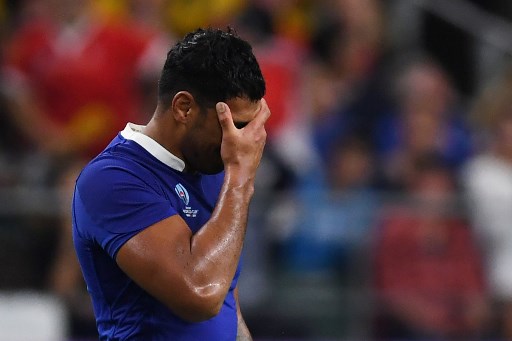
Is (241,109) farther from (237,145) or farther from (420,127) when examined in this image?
(420,127)

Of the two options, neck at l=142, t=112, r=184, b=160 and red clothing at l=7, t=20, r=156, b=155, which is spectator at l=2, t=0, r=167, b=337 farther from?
neck at l=142, t=112, r=184, b=160

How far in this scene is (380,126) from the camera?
28.8ft

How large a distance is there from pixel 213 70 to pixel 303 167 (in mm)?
4650

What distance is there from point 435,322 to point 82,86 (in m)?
2.98

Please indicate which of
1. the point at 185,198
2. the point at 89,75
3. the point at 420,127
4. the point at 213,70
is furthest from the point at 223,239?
the point at 420,127

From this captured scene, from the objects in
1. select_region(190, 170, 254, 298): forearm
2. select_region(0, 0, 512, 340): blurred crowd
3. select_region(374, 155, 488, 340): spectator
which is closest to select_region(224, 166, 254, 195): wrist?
select_region(190, 170, 254, 298): forearm

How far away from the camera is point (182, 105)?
146 inches

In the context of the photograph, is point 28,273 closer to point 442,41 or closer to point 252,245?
point 252,245

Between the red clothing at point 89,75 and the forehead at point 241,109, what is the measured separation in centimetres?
425

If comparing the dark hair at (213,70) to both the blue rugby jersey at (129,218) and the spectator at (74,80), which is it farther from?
the spectator at (74,80)

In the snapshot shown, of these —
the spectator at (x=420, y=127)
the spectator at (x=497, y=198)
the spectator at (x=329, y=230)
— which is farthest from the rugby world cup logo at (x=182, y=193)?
the spectator at (x=420, y=127)

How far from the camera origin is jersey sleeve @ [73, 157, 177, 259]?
3.54 m

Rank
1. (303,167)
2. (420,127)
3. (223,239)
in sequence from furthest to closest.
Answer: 1. (420,127)
2. (303,167)
3. (223,239)

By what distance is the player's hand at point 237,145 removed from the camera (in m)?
3.64
